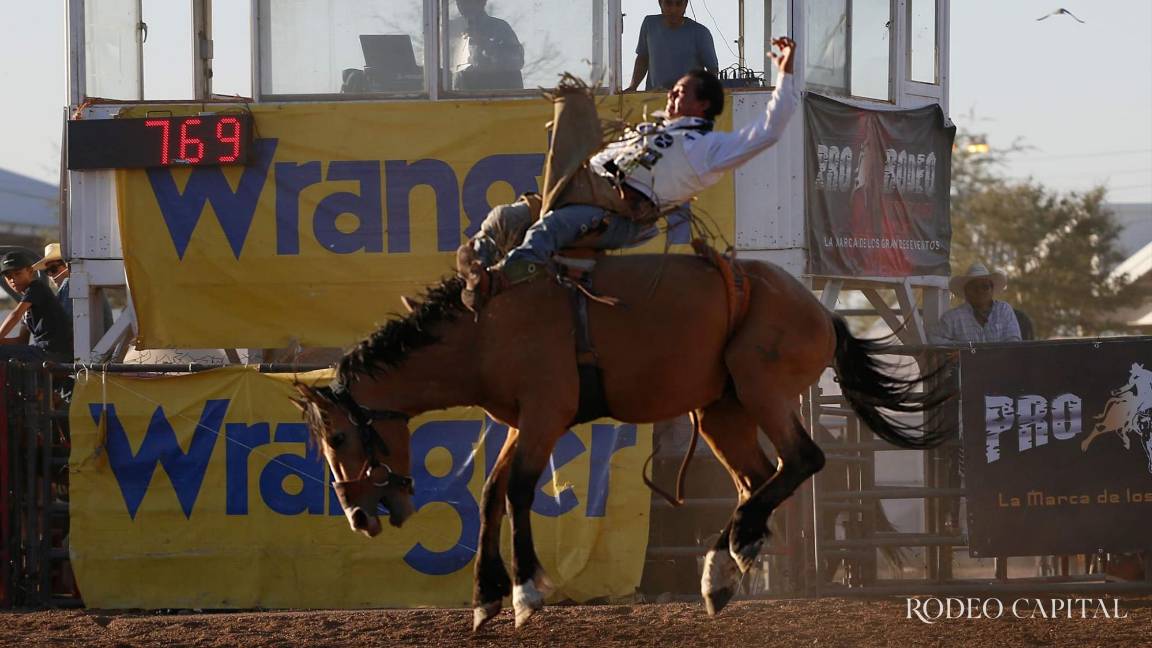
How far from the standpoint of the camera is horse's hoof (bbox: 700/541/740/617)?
23.2 ft

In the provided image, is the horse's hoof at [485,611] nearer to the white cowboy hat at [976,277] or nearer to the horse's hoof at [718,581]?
the horse's hoof at [718,581]

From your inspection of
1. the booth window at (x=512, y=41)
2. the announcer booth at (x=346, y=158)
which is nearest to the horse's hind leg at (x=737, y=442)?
the announcer booth at (x=346, y=158)

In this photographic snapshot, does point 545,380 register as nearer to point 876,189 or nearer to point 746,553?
point 746,553

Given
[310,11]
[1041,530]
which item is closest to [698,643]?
[1041,530]

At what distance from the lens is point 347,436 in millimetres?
7035

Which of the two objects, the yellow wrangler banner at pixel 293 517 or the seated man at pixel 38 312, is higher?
the seated man at pixel 38 312

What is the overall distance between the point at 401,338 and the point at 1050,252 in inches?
1177

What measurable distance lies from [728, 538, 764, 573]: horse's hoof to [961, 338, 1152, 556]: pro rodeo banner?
3232 mm

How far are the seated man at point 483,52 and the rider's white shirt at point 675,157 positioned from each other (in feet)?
13.4

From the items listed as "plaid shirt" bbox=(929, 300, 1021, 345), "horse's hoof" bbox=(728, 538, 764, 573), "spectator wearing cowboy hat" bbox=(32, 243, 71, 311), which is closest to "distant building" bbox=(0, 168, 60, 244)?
"spectator wearing cowboy hat" bbox=(32, 243, 71, 311)

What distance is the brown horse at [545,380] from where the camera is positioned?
696 cm

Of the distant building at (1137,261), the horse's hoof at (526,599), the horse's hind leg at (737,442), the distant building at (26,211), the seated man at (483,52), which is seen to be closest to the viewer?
the horse's hoof at (526,599)

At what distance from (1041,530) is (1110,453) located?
2.15 ft

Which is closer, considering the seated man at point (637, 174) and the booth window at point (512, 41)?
the seated man at point (637, 174)
